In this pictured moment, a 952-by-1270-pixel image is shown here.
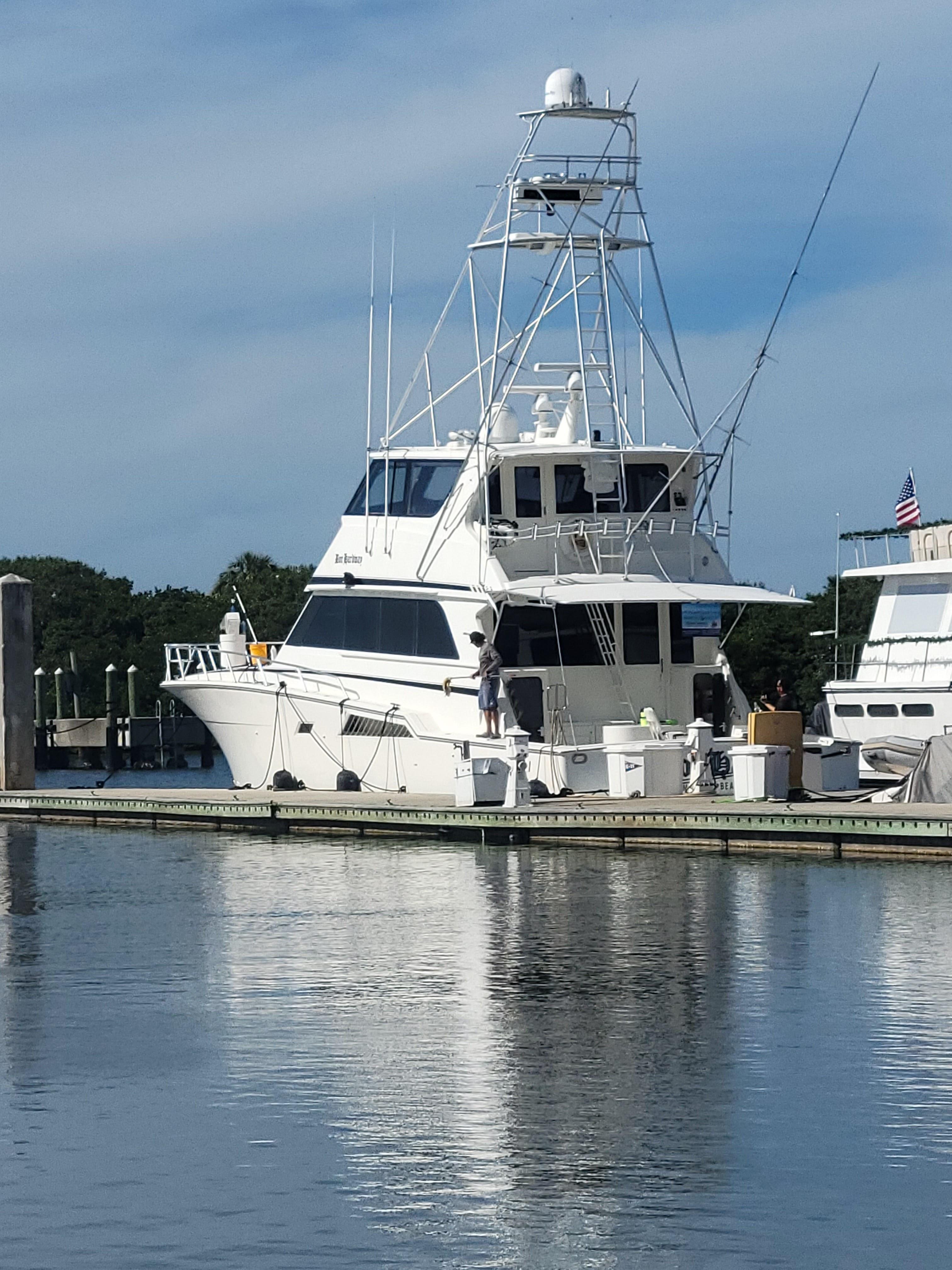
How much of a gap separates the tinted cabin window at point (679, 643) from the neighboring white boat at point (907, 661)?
302 centimetres

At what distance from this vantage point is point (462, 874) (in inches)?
936

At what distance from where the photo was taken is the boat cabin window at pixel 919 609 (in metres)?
32.7

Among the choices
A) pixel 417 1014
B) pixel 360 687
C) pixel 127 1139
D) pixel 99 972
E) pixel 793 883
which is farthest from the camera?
pixel 360 687

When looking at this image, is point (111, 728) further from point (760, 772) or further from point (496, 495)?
point (760, 772)

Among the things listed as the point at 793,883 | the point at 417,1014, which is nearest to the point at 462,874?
the point at 793,883

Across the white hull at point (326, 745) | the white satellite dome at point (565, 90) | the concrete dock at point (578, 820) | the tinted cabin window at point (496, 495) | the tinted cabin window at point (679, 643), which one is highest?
the white satellite dome at point (565, 90)

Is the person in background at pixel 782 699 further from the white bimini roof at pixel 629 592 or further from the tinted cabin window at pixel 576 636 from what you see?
the tinted cabin window at pixel 576 636

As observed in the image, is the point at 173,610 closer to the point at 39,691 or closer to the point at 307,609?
the point at 39,691

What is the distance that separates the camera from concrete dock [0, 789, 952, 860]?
2311 centimetres

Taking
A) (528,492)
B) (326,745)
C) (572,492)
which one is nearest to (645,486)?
(572,492)

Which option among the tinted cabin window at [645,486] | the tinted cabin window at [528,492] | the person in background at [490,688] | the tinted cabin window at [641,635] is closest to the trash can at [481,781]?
the person in background at [490,688]

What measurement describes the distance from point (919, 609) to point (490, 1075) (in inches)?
824

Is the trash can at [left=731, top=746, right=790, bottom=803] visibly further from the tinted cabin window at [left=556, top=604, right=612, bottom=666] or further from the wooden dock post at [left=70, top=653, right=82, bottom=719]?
the wooden dock post at [left=70, top=653, right=82, bottom=719]

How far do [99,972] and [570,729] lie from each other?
38.1 ft
